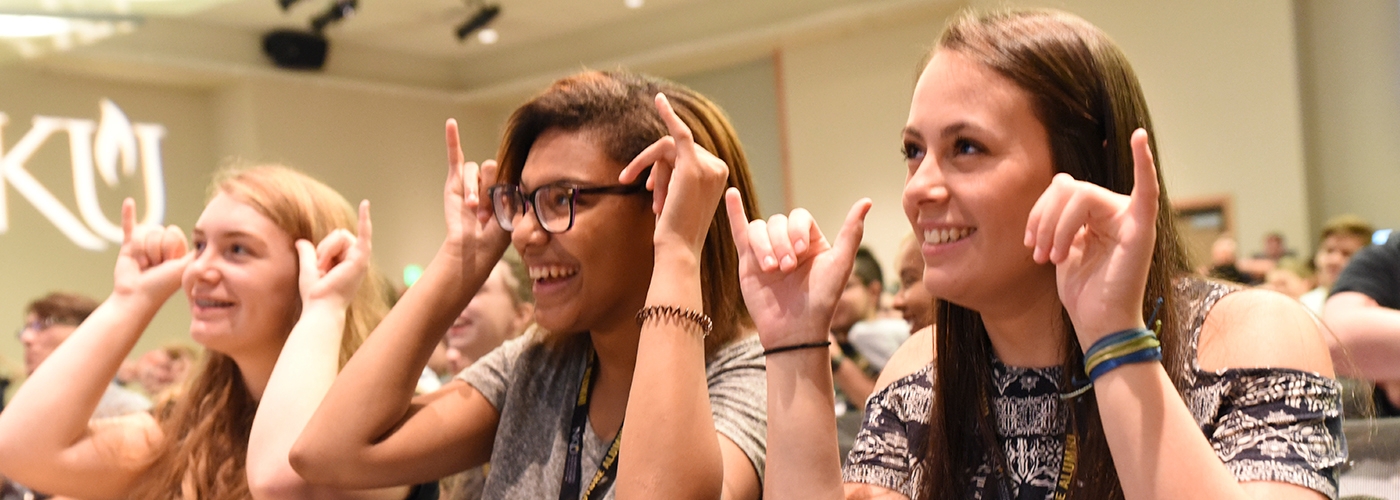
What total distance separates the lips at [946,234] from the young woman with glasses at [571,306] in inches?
14.7

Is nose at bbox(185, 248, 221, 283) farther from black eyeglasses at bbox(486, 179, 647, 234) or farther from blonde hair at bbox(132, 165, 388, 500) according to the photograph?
black eyeglasses at bbox(486, 179, 647, 234)

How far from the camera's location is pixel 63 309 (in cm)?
485

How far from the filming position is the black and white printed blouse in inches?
47.3

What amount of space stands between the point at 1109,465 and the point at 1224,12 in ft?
24.7

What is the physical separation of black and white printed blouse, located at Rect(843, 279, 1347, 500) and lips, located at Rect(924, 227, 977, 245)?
0.23 meters

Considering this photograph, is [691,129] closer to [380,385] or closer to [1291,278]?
[380,385]

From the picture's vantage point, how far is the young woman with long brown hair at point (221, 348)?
2.27 m

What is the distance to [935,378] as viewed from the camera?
154 centimetres

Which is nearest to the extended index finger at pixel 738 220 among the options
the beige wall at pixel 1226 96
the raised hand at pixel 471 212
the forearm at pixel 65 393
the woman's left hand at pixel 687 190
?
the woman's left hand at pixel 687 190

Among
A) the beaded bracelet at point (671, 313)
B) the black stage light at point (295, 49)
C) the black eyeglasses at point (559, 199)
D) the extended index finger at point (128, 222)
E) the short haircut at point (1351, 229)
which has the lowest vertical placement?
the beaded bracelet at point (671, 313)

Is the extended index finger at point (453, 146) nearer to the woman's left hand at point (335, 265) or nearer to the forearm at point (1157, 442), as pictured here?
the woman's left hand at point (335, 265)

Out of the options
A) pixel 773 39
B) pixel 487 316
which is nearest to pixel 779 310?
pixel 487 316

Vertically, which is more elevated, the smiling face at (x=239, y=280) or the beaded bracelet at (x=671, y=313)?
the smiling face at (x=239, y=280)

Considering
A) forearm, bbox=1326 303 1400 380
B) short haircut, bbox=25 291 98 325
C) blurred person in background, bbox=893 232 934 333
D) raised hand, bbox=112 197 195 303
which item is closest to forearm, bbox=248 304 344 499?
raised hand, bbox=112 197 195 303
